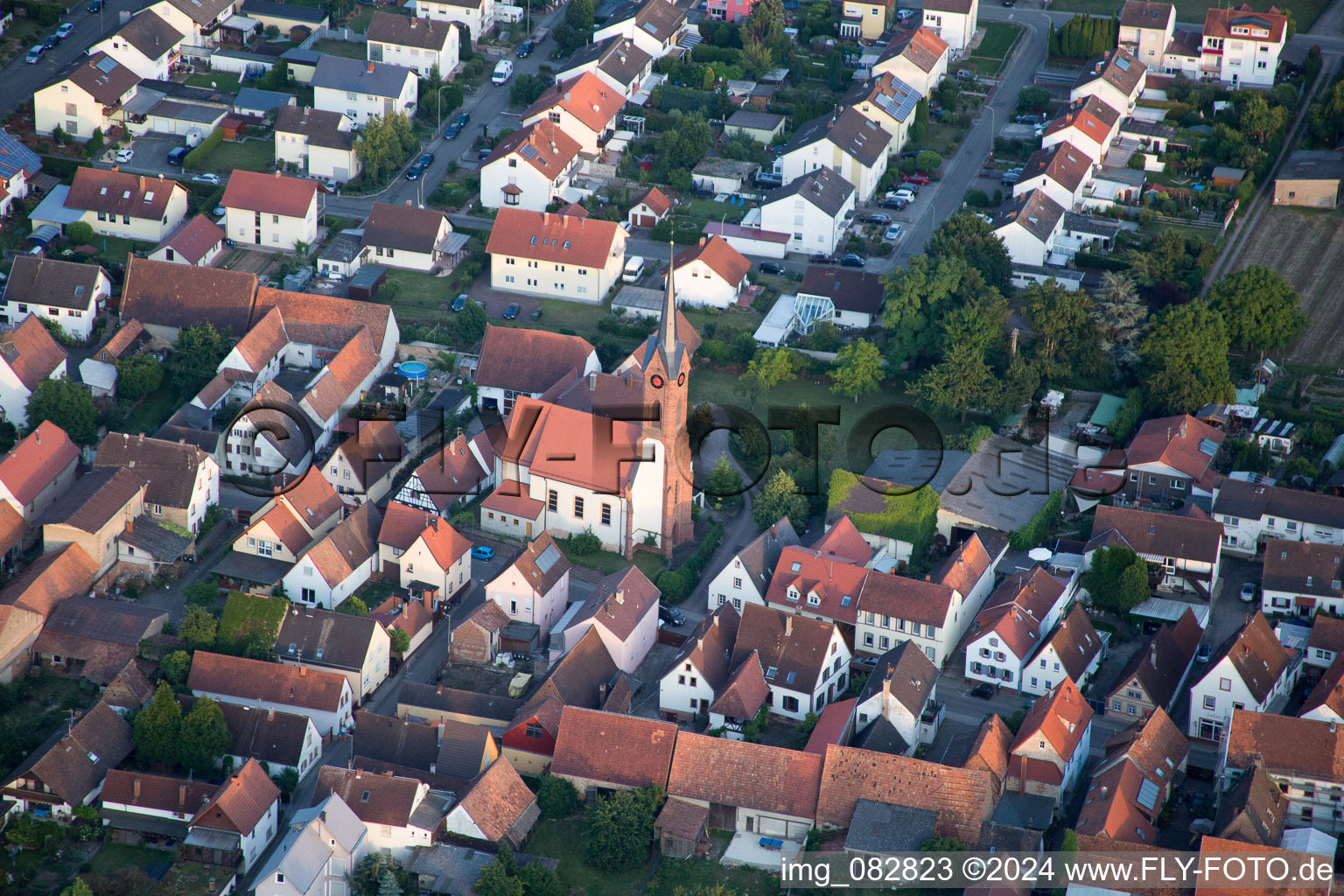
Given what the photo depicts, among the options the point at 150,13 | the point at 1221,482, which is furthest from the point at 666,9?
the point at 1221,482

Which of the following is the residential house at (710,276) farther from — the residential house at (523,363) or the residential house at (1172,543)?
the residential house at (1172,543)

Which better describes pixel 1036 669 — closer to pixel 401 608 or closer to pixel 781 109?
pixel 401 608

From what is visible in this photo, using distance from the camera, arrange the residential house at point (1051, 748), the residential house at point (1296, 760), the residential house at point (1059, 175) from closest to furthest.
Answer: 1. the residential house at point (1296, 760)
2. the residential house at point (1051, 748)
3. the residential house at point (1059, 175)

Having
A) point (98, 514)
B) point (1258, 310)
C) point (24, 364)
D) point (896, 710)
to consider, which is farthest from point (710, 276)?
point (896, 710)

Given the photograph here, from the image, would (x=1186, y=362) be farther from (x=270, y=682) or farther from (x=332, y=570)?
(x=270, y=682)

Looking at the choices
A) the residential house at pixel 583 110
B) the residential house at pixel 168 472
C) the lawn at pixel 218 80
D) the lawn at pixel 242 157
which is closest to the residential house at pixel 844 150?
the residential house at pixel 583 110

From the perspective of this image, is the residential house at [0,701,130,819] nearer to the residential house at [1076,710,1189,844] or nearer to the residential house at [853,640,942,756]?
the residential house at [853,640,942,756]
